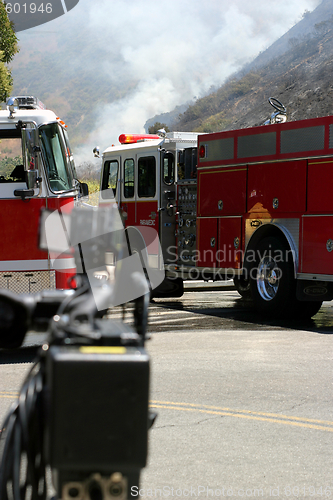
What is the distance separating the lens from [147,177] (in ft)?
46.5

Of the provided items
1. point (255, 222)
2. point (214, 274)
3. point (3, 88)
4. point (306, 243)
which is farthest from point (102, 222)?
point (3, 88)

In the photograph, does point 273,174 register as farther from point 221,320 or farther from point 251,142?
point 221,320

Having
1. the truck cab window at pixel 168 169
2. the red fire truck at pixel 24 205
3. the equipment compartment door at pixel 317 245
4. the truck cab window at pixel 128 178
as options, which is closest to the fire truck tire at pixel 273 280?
the equipment compartment door at pixel 317 245

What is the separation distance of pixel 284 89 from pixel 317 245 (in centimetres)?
7710

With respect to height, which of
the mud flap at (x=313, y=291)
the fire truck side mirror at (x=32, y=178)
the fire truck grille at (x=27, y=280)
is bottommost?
the mud flap at (x=313, y=291)

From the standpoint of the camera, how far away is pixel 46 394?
6.15ft

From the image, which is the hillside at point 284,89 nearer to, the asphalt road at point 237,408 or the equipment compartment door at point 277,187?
the equipment compartment door at point 277,187

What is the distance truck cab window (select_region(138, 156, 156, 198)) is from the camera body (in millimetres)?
12265

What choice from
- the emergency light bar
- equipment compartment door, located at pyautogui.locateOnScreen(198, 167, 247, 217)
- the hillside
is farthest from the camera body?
the hillside

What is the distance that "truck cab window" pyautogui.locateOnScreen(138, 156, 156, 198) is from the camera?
13.9 m

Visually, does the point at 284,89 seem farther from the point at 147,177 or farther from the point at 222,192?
the point at 222,192

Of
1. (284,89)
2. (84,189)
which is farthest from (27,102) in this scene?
(284,89)

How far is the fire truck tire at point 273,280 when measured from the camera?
10.7 metres

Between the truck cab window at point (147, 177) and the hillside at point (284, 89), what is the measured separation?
168 ft
